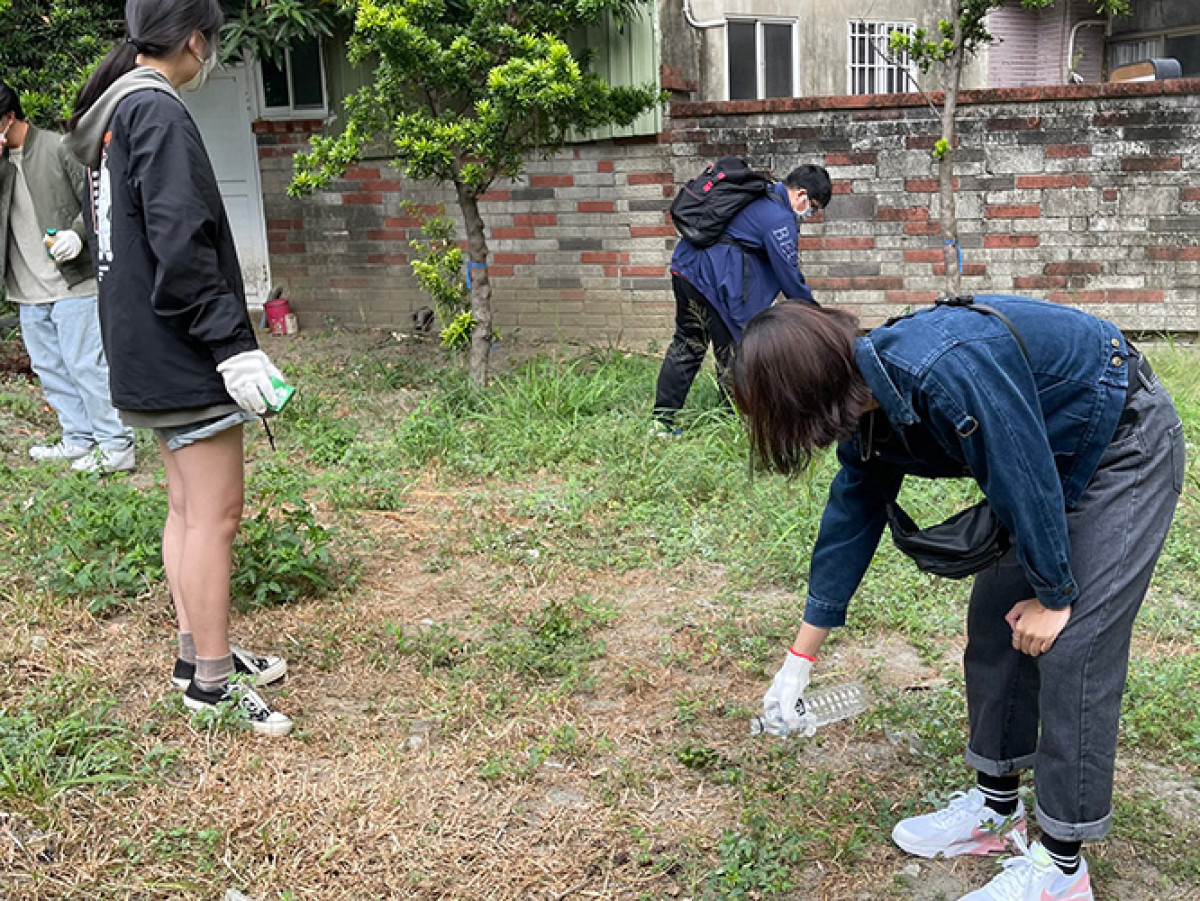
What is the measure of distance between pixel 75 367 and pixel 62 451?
432 millimetres

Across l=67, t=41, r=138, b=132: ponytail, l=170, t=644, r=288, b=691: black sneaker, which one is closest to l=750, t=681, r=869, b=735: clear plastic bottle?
l=170, t=644, r=288, b=691: black sneaker

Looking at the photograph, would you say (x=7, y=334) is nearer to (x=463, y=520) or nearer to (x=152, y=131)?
(x=463, y=520)

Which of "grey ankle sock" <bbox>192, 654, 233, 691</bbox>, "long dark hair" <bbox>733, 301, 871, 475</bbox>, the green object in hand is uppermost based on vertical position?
"long dark hair" <bbox>733, 301, 871, 475</bbox>

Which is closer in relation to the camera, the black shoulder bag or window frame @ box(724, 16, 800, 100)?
the black shoulder bag

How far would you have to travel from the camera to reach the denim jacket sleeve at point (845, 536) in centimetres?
247

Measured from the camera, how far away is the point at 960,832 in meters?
2.69

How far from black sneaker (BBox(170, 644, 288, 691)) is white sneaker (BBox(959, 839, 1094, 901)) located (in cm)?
198

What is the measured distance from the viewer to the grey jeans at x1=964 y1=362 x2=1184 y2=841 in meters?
2.22

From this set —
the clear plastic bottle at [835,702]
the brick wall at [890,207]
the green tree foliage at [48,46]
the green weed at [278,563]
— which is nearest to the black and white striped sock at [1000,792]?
the clear plastic bottle at [835,702]

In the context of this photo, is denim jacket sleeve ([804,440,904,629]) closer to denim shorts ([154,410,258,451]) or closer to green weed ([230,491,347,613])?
denim shorts ([154,410,258,451])

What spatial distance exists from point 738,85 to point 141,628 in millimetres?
8426

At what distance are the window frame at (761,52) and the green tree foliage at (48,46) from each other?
5.13m

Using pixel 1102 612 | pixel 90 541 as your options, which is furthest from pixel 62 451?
pixel 1102 612

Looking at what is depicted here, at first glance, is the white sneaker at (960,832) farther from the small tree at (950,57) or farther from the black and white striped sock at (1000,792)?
the small tree at (950,57)
